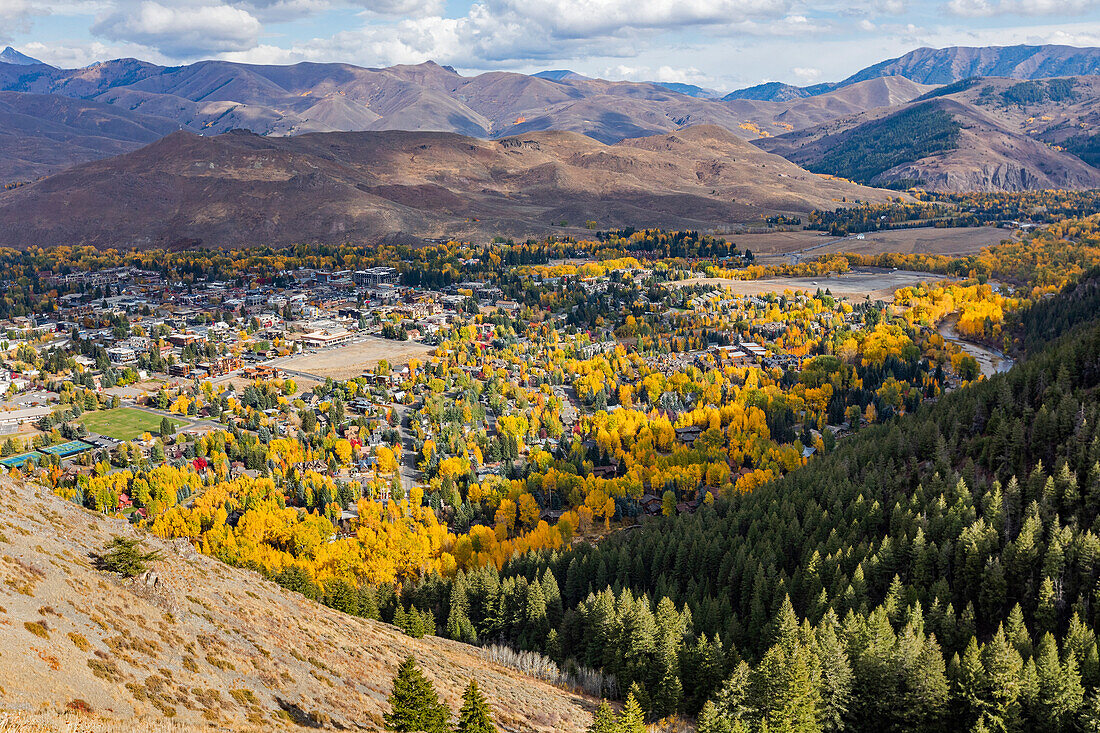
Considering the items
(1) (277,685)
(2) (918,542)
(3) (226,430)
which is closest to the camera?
(1) (277,685)

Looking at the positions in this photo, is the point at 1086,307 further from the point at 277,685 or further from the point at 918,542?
the point at 277,685

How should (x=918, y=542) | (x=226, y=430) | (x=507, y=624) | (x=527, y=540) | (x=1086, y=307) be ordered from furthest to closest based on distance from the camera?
(x=1086, y=307), (x=226, y=430), (x=527, y=540), (x=507, y=624), (x=918, y=542)

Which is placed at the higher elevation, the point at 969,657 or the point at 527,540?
the point at 969,657

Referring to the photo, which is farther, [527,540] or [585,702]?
[527,540]

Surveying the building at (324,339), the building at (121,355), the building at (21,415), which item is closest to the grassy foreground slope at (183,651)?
the building at (21,415)

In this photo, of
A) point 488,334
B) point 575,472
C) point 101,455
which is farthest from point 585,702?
point 488,334

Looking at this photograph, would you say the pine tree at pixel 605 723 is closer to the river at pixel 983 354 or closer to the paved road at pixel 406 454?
the paved road at pixel 406 454

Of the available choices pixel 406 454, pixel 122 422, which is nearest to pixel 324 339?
pixel 122 422
